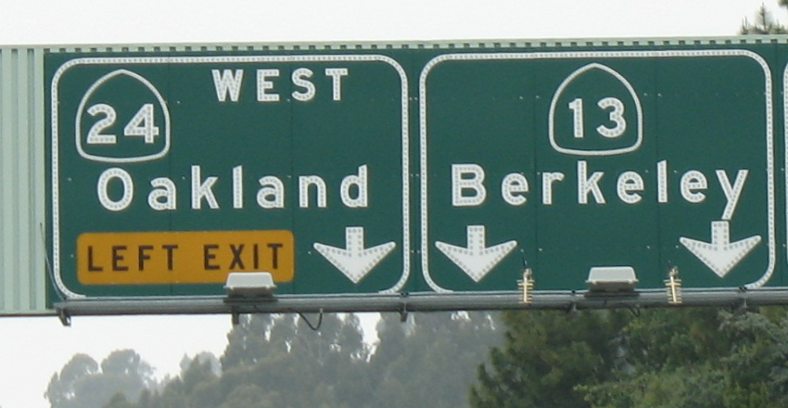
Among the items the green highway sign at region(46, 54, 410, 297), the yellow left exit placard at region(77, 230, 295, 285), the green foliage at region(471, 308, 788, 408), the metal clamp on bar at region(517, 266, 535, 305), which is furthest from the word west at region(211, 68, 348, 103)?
the green foliage at region(471, 308, 788, 408)

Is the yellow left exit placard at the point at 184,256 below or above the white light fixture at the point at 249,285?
above

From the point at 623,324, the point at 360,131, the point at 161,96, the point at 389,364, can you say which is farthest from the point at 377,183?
the point at 389,364

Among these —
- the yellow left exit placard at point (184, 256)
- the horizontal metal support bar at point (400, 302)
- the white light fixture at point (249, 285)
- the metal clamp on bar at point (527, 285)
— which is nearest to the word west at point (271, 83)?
the yellow left exit placard at point (184, 256)

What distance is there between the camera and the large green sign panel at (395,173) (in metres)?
24.2

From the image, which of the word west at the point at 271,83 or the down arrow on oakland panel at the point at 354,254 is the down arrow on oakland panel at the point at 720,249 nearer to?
the down arrow on oakland panel at the point at 354,254

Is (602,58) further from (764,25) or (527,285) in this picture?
(764,25)

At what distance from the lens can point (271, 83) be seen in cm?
2433

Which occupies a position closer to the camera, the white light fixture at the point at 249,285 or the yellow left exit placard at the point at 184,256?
the white light fixture at the point at 249,285

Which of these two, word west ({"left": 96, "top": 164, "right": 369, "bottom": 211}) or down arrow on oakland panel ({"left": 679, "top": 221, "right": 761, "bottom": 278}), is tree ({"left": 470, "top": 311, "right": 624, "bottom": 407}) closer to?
down arrow on oakland panel ({"left": 679, "top": 221, "right": 761, "bottom": 278})

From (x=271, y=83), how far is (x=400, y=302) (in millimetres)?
2176

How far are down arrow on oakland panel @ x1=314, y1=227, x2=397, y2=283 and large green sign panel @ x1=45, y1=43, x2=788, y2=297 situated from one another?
0.7 inches

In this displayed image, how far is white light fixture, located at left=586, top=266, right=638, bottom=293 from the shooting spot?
79.0 feet

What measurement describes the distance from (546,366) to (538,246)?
1673 inches

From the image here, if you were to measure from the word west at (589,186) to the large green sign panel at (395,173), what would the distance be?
1cm
